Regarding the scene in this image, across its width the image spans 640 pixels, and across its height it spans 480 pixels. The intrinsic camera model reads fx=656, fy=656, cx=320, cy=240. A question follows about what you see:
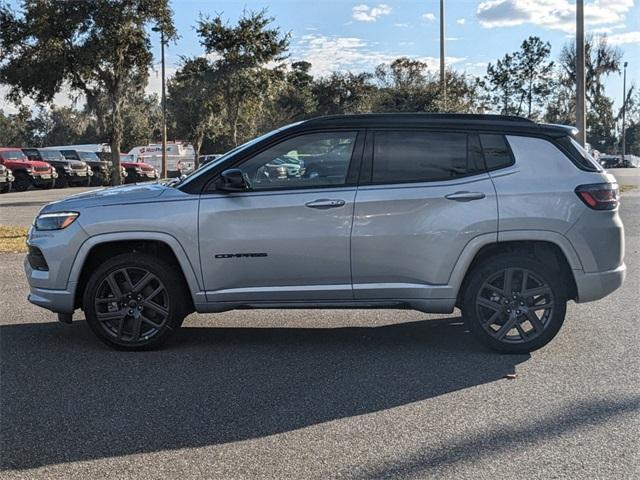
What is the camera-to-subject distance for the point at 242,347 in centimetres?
552

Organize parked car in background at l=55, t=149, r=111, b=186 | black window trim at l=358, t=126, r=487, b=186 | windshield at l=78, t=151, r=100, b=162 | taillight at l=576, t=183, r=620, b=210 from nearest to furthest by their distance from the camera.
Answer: taillight at l=576, t=183, r=620, b=210
black window trim at l=358, t=126, r=487, b=186
parked car in background at l=55, t=149, r=111, b=186
windshield at l=78, t=151, r=100, b=162

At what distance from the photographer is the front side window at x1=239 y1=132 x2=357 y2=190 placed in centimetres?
521

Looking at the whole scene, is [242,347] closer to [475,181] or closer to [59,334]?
[59,334]

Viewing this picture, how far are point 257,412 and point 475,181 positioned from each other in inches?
96.0

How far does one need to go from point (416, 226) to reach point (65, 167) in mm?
29630

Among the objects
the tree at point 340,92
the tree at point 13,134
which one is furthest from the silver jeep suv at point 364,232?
the tree at point 13,134

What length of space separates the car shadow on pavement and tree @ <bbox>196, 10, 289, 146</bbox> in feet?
67.2

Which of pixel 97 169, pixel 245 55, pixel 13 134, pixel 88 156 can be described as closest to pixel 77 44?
pixel 245 55

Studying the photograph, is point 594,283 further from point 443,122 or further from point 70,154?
point 70,154

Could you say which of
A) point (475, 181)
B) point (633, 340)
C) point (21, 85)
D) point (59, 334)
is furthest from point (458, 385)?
point (21, 85)

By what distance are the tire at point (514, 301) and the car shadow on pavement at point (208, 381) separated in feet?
0.56

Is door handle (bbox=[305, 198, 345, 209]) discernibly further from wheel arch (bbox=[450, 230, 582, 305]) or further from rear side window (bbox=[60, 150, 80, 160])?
rear side window (bbox=[60, 150, 80, 160])

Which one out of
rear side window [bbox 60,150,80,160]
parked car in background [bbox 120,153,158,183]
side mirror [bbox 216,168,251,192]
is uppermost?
rear side window [bbox 60,150,80,160]

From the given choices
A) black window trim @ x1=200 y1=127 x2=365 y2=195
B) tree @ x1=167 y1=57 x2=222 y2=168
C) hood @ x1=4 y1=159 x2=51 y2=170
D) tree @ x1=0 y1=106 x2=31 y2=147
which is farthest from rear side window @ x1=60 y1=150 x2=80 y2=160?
tree @ x1=0 y1=106 x2=31 y2=147
